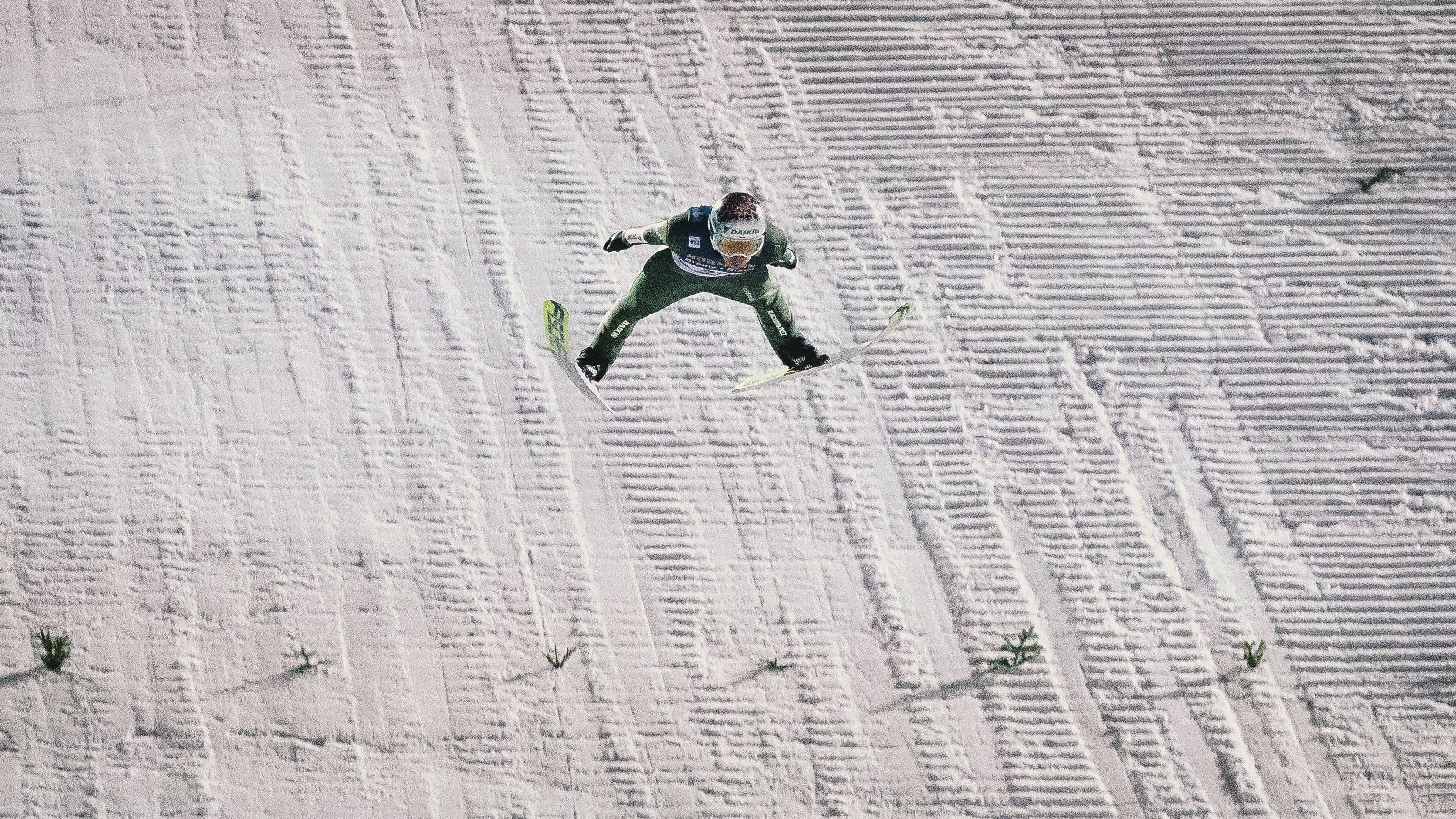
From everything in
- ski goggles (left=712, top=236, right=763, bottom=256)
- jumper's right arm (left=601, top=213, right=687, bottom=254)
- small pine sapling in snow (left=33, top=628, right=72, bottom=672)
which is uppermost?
jumper's right arm (left=601, top=213, right=687, bottom=254)

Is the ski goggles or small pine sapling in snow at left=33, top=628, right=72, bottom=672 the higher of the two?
the ski goggles

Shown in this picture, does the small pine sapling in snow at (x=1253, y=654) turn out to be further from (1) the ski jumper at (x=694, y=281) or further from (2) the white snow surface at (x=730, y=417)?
(1) the ski jumper at (x=694, y=281)

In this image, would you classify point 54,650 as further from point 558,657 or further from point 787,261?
point 787,261

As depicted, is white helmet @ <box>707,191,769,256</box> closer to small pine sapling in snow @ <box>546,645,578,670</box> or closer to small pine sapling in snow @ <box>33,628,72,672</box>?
small pine sapling in snow @ <box>546,645,578,670</box>

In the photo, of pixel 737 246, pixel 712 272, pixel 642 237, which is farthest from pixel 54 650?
pixel 737 246

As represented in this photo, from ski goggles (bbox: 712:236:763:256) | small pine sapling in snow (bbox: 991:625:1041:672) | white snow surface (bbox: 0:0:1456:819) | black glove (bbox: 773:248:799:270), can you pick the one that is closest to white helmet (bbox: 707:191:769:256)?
ski goggles (bbox: 712:236:763:256)

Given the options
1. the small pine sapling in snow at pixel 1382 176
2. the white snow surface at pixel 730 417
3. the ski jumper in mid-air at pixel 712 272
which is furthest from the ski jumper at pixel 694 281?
the small pine sapling in snow at pixel 1382 176
